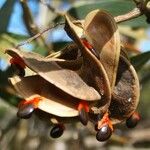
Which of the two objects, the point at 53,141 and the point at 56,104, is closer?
the point at 56,104

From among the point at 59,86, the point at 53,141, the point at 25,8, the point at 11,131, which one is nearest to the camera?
the point at 59,86

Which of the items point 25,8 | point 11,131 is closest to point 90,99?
point 25,8

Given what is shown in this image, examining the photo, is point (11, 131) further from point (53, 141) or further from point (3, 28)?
point (3, 28)

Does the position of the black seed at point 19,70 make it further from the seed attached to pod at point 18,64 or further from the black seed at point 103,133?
the black seed at point 103,133

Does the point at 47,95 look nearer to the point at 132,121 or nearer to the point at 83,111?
the point at 83,111

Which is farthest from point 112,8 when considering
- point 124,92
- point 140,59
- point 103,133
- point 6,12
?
point 103,133

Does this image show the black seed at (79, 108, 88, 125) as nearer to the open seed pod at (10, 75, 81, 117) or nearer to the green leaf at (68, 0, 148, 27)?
the open seed pod at (10, 75, 81, 117)

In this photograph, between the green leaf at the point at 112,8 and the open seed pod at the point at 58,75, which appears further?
the green leaf at the point at 112,8

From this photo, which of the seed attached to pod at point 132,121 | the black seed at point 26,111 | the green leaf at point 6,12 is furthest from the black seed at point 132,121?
the green leaf at point 6,12
